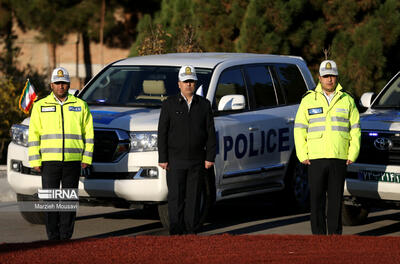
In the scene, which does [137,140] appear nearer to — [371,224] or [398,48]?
[371,224]

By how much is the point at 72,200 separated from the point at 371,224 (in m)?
3.83

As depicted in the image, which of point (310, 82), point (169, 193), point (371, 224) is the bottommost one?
point (371, 224)

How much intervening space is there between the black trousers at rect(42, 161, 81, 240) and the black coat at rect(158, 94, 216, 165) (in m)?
0.87

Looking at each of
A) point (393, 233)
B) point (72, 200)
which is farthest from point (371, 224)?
point (72, 200)

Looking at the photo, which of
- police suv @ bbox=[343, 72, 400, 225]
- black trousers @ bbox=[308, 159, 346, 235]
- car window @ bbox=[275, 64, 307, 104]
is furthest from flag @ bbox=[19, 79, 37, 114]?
black trousers @ bbox=[308, 159, 346, 235]

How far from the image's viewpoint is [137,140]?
10352 millimetres

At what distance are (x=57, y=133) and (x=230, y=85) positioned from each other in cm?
271

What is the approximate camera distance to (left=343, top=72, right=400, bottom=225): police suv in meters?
10.3

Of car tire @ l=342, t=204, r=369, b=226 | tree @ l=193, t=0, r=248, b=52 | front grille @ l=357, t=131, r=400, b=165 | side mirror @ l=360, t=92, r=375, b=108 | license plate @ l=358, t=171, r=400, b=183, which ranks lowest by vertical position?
A: car tire @ l=342, t=204, r=369, b=226

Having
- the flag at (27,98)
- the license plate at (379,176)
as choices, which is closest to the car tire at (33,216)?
the license plate at (379,176)

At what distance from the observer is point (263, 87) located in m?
12.3

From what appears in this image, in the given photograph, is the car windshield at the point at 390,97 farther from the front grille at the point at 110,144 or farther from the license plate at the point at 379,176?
the front grille at the point at 110,144

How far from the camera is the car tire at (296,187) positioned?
1227cm

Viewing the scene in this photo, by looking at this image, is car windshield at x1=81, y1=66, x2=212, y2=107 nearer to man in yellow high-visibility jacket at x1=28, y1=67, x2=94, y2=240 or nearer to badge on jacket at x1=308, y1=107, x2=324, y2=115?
man in yellow high-visibility jacket at x1=28, y1=67, x2=94, y2=240
